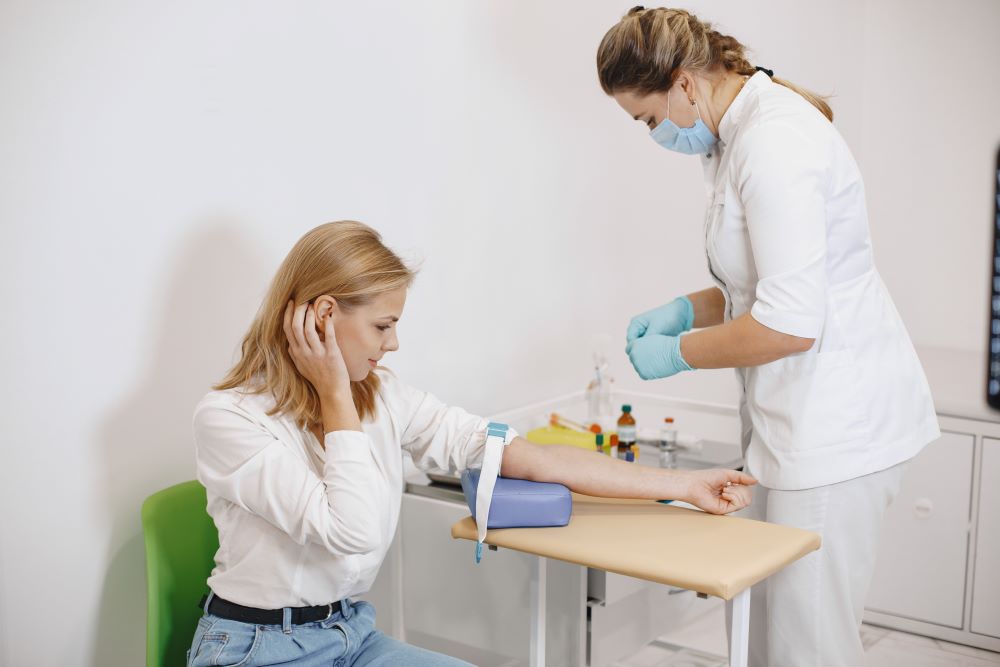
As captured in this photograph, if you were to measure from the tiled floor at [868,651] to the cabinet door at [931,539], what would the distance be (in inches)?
3.2

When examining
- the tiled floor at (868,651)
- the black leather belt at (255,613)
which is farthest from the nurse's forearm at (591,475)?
the tiled floor at (868,651)

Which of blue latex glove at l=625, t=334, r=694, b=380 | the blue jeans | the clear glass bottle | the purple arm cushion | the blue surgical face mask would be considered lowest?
the blue jeans

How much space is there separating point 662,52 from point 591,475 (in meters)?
0.80

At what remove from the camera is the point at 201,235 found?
1.94m

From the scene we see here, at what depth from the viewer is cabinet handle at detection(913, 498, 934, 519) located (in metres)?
2.97

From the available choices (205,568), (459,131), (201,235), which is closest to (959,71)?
(459,131)

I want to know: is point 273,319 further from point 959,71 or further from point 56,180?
point 959,71

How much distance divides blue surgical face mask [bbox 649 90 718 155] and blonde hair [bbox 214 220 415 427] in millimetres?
634

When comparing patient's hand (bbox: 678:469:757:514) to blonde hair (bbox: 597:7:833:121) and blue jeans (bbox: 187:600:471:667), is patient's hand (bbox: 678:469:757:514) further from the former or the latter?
blonde hair (bbox: 597:7:833:121)

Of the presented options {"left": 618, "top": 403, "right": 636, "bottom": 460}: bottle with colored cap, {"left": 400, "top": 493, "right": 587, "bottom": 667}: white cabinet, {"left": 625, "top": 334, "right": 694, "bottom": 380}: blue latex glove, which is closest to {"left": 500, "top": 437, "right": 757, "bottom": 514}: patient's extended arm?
{"left": 625, "top": 334, "right": 694, "bottom": 380}: blue latex glove

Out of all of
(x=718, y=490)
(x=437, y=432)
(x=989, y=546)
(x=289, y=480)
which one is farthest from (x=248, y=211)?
(x=989, y=546)

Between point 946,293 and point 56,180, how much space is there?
334 centimetres

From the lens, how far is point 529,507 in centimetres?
173

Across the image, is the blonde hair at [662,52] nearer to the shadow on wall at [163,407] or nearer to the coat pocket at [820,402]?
the coat pocket at [820,402]
